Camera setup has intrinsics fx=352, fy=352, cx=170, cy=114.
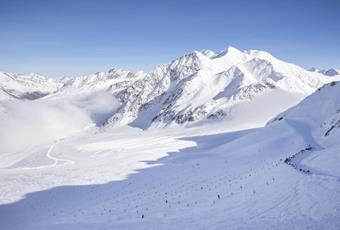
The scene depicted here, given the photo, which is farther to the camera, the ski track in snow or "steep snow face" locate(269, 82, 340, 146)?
"steep snow face" locate(269, 82, 340, 146)

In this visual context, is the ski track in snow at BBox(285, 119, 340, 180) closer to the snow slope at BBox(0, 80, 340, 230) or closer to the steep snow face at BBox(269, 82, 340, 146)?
the snow slope at BBox(0, 80, 340, 230)

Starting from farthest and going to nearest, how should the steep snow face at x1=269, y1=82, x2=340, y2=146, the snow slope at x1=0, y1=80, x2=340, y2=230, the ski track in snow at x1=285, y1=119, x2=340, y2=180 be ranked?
1. the steep snow face at x1=269, y1=82, x2=340, y2=146
2. the ski track in snow at x1=285, y1=119, x2=340, y2=180
3. the snow slope at x1=0, y1=80, x2=340, y2=230

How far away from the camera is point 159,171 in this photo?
50969mm

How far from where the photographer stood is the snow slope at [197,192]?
21.0 meters

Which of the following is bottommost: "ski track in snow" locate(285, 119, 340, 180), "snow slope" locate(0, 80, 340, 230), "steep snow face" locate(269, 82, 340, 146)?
"snow slope" locate(0, 80, 340, 230)

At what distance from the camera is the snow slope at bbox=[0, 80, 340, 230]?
21.0 meters

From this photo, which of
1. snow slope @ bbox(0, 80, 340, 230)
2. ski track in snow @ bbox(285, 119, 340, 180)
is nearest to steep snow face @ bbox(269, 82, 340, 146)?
ski track in snow @ bbox(285, 119, 340, 180)

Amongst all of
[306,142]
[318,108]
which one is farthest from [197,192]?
[318,108]

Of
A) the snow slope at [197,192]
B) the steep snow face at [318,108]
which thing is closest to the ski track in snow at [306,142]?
the snow slope at [197,192]

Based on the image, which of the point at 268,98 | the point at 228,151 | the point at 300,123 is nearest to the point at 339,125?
the point at 228,151

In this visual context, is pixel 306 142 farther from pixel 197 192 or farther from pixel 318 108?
pixel 318 108

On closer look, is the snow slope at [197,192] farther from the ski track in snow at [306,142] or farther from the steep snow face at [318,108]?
the steep snow face at [318,108]

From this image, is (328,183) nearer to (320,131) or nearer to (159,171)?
(159,171)

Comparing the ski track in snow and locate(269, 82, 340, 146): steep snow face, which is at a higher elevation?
locate(269, 82, 340, 146): steep snow face
